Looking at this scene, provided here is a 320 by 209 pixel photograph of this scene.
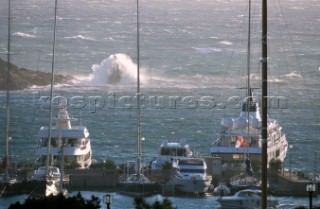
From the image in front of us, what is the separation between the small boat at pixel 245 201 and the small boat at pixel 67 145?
26.4ft

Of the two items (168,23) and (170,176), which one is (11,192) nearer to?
(170,176)

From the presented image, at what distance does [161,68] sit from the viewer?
92.0 meters

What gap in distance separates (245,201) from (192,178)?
4.75 metres

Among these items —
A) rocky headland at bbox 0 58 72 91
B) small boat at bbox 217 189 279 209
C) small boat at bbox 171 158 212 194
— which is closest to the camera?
small boat at bbox 217 189 279 209

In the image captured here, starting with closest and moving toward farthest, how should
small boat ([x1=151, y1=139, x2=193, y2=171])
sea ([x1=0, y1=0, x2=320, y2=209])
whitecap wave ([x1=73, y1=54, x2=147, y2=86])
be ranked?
small boat ([x1=151, y1=139, x2=193, y2=171]) < sea ([x1=0, y1=0, x2=320, y2=209]) < whitecap wave ([x1=73, y1=54, x2=147, y2=86])

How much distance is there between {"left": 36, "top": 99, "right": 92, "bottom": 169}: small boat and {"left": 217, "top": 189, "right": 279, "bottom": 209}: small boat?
8034 mm

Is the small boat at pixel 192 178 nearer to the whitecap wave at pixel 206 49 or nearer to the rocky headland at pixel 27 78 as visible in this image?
the rocky headland at pixel 27 78

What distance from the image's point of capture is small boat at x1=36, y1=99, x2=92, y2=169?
5394cm

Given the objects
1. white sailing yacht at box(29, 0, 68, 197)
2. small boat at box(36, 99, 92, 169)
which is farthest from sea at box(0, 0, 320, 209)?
white sailing yacht at box(29, 0, 68, 197)

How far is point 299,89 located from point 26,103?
1626 cm

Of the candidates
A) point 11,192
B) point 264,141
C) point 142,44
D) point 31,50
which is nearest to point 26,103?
point 31,50

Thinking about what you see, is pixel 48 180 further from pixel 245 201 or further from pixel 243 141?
pixel 243 141

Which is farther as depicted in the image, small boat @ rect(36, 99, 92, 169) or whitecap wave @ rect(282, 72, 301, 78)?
whitecap wave @ rect(282, 72, 301, 78)

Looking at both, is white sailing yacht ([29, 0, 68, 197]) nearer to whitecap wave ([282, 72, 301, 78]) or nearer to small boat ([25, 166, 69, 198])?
small boat ([25, 166, 69, 198])
